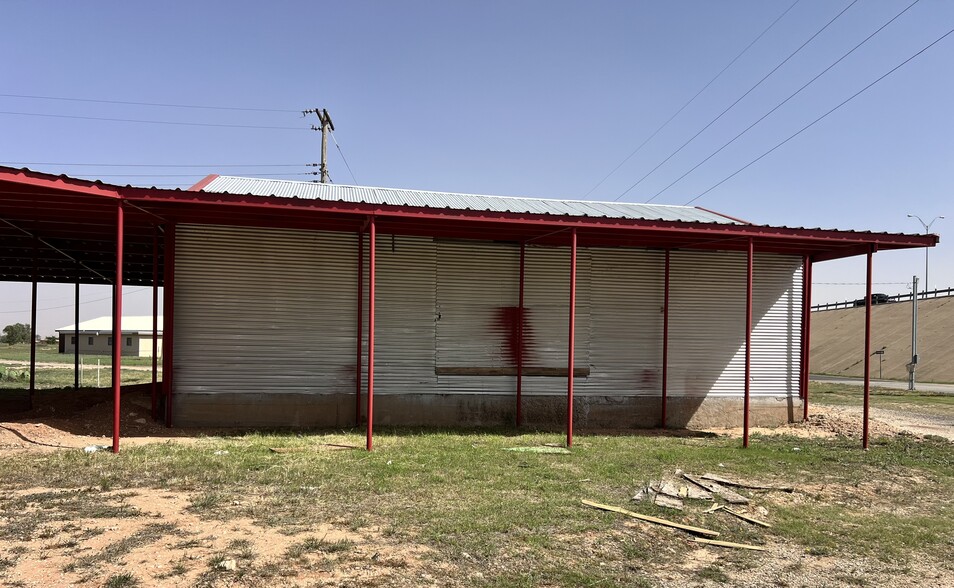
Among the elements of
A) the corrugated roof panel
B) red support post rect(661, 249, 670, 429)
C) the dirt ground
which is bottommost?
the dirt ground

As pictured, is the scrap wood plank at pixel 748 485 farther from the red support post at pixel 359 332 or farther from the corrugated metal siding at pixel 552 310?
the red support post at pixel 359 332

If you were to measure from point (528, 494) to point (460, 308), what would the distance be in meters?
5.55

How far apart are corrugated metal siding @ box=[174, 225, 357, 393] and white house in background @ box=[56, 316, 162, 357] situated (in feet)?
157

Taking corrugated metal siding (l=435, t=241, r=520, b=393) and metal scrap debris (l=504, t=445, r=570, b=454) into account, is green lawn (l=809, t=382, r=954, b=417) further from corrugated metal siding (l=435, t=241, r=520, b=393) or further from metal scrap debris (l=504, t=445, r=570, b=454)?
metal scrap debris (l=504, t=445, r=570, b=454)

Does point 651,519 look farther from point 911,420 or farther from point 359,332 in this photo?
point 911,420

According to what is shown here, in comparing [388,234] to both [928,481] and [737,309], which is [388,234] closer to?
[737,309]

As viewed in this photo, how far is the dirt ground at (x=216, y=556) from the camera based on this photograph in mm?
4594

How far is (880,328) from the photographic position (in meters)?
50.2

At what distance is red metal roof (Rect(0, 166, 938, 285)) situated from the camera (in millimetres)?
8867

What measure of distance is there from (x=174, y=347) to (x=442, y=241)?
209 inches

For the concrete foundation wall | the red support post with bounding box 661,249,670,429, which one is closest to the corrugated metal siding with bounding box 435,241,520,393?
the concrete foundation wall

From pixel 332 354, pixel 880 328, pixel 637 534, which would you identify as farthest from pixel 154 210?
pixel 880 328

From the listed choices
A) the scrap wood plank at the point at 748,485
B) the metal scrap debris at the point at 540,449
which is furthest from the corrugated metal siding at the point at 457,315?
the scrap wood plank at the point at 748,485

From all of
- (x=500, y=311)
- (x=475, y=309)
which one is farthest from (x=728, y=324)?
(x=475, y=309)
